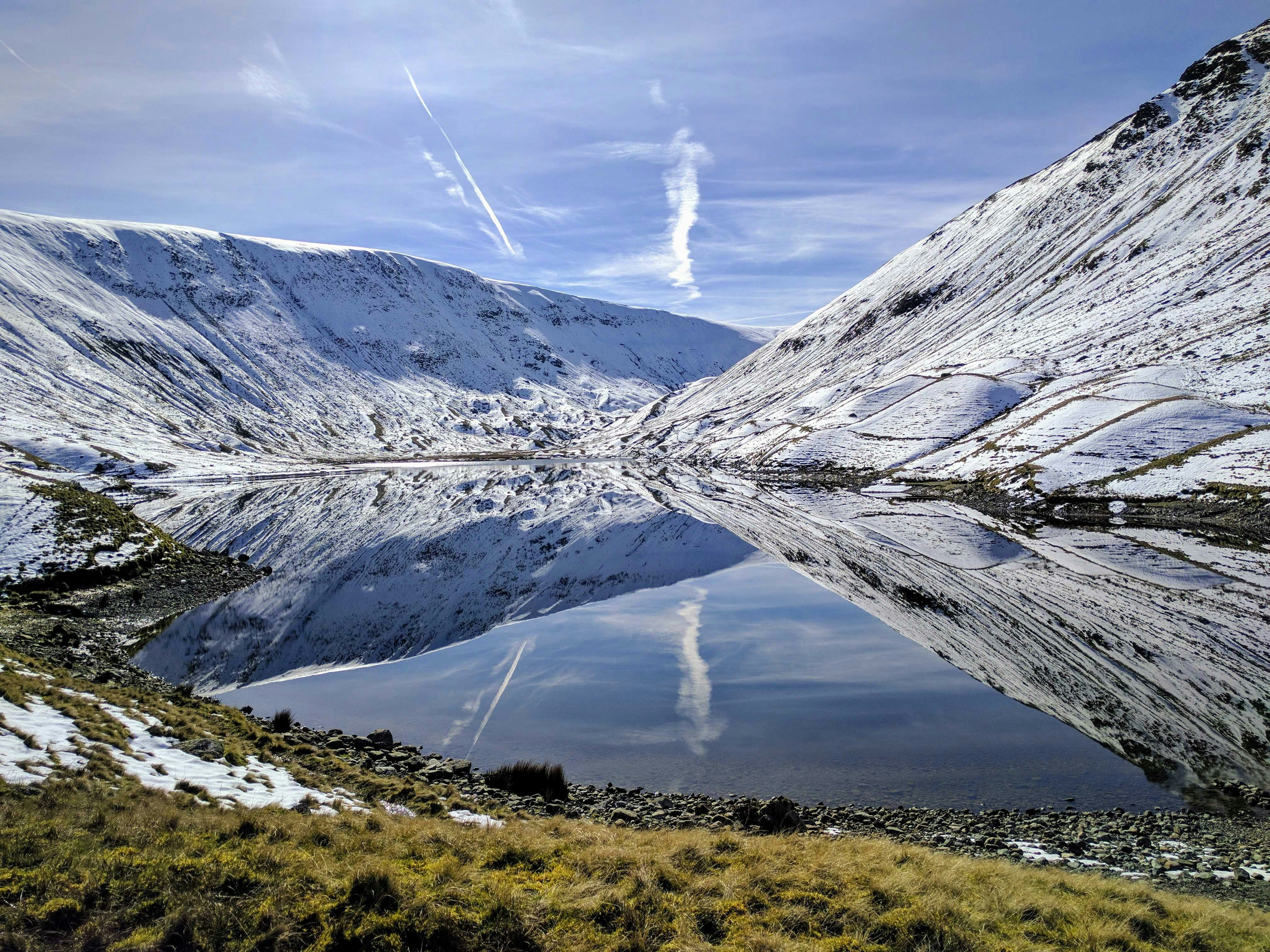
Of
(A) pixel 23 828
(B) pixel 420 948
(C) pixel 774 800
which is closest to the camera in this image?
(B) pixel 420 948

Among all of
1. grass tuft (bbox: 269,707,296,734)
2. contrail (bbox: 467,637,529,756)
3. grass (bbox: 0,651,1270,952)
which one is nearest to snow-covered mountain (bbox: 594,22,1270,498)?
contrail (bbox: 467,637,529,756)

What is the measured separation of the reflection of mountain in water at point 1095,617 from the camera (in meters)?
17.9

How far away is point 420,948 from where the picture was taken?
694 cm

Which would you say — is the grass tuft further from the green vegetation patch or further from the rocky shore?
the green vegetation patch

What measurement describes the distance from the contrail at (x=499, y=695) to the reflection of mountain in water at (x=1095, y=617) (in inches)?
631

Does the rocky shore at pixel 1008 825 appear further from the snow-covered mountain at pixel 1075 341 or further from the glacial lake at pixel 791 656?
the snow-covered mountain at pixel 1075 341

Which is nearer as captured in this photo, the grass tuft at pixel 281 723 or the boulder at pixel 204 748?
the boulder at pixel 204 748

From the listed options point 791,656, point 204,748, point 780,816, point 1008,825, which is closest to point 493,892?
point 780,816

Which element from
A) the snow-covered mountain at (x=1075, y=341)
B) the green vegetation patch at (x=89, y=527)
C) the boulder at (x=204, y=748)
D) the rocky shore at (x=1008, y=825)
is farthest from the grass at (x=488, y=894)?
the snow-covered mountain at (x=1075, y=341)

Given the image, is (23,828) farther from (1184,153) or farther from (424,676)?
(1184,153)

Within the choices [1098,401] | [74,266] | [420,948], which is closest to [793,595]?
[420,948]

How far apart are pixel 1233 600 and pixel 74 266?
24278 cm

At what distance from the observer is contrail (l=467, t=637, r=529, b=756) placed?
18598 millimetres

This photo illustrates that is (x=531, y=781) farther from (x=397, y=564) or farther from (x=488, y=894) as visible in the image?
(x=397, y=564)
